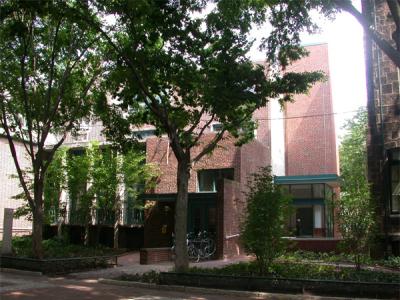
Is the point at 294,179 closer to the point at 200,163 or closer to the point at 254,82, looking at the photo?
the point at 200,163

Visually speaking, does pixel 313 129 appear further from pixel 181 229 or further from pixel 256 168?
pixel 181 229

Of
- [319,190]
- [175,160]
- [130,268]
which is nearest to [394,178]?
[130,268]

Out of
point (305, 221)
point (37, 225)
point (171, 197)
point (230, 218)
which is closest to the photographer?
point (37, 225)

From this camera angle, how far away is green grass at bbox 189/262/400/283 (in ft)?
43.4

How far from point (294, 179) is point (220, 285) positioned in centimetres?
2072

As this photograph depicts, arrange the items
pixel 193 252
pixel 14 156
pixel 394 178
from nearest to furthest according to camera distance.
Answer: pixel 14 156 < pixel 394 178 < pixel 193 252

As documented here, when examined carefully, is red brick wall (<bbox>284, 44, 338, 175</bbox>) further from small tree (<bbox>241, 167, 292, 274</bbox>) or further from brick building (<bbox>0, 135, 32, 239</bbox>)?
small tree (<bbox>241, 167, 292, 274</bbox>)

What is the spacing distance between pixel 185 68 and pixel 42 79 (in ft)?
21.7

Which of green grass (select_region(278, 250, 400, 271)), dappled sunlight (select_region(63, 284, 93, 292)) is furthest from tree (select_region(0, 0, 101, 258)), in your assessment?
green grass (select_region(278, 250, 400, 271))

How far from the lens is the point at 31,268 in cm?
1688

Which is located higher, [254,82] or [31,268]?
[254,82]

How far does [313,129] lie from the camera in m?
38.8

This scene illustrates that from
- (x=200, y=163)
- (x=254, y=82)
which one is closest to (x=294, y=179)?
(x=200, y=163)

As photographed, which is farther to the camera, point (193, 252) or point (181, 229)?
point (193, 252)
